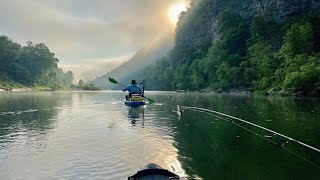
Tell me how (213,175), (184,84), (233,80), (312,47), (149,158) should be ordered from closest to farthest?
(213,175) < (149,158) < (312,47) < (233,80) < (184,84)

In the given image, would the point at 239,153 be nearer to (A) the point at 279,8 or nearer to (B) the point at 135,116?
(B) the point at 135,116

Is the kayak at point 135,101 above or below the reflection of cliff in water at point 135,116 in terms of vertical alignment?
above

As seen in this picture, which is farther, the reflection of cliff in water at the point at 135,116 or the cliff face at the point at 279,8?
the cliff face at the point at 279,8

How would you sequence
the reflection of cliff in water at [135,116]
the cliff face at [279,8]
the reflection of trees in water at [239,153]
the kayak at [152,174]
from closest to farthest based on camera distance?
the kayak at [152,174]
the reflection of trees in water at [239,153]
the reflection of cliff in water at [135,116]
the cliff face at [279,8]

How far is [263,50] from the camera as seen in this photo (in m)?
124

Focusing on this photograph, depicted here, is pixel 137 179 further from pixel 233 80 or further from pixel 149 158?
pixel 233 80

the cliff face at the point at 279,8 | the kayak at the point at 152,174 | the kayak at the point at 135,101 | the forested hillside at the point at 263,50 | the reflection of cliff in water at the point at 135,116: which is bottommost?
the reflection of cliff in water at the point at 135,116

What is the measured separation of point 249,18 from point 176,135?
495 ft

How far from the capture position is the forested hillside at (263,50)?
9375 centimetres

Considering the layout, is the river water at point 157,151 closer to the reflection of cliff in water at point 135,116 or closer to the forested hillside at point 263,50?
the reflection of cliff in water at point 135,116

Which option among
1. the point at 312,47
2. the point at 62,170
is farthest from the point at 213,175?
the point at 312,47

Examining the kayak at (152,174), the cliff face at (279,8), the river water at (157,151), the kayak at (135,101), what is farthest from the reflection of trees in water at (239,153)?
the cliff face at (279,8)

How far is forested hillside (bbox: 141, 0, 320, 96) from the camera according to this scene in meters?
93.8

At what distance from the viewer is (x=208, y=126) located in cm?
3150
